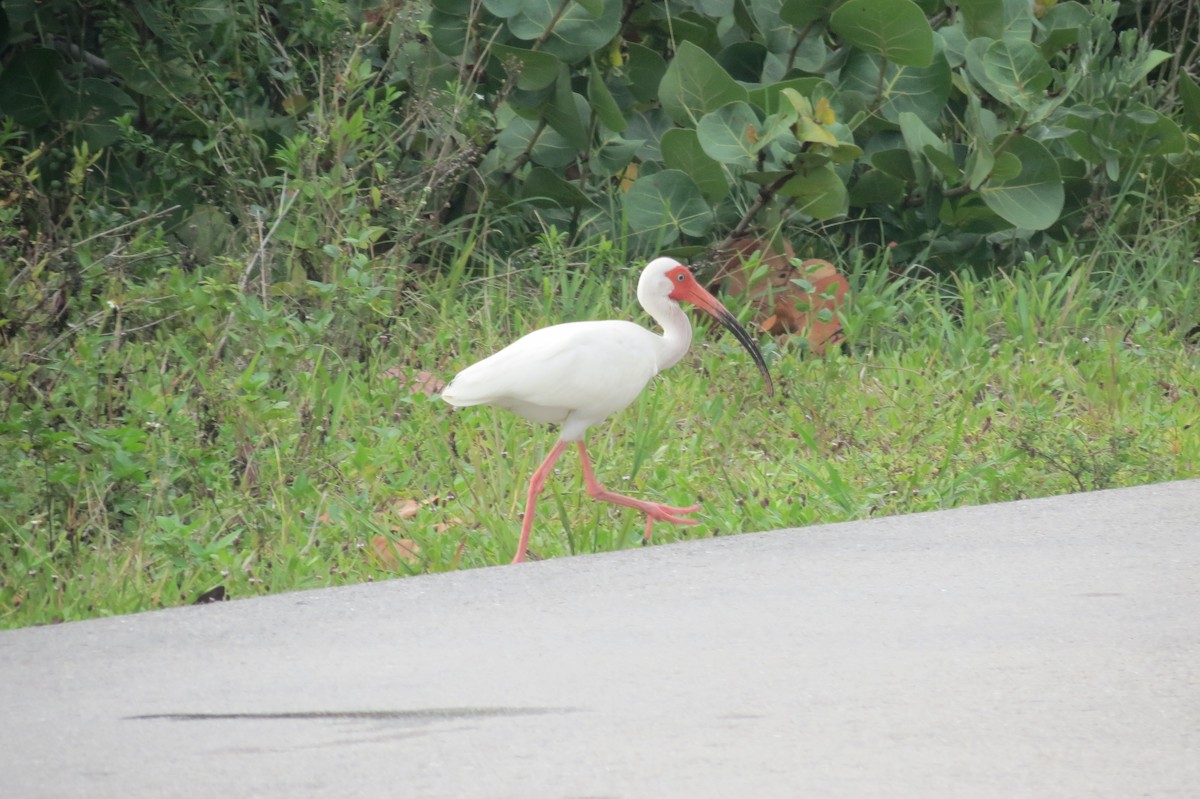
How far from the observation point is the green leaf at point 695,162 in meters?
6.56

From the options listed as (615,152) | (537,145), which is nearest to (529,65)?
(537,145)

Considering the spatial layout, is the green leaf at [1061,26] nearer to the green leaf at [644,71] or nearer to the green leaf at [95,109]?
the green leaf at [644,71]

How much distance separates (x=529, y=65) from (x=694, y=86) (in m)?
0.66

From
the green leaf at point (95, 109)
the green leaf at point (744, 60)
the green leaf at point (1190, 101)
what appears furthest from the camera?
the green leaf at point (1190, 101)

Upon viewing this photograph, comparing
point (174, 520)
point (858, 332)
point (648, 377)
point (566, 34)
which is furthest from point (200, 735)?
point (566, 34)

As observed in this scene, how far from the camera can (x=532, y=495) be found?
4359 millimetres

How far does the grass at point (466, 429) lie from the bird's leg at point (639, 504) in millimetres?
51

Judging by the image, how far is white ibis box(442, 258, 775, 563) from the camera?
14.4ft

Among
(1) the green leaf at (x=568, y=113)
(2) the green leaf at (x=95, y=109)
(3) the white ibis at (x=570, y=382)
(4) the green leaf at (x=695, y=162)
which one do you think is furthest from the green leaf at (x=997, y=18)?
(2) the green leaf at (x=95, y=109)

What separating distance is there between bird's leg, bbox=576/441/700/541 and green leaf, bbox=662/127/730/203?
2216 millimetres

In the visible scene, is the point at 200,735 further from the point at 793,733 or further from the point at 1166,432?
the point at 1166,432

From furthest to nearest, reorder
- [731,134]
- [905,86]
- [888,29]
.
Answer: [905,86] → [888,29] → [731,134]

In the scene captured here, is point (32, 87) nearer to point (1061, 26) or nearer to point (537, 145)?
point (537, 145)

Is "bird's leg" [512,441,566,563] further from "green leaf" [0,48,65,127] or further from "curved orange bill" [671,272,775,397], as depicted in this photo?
"green leaf" [0,48,65,127]
